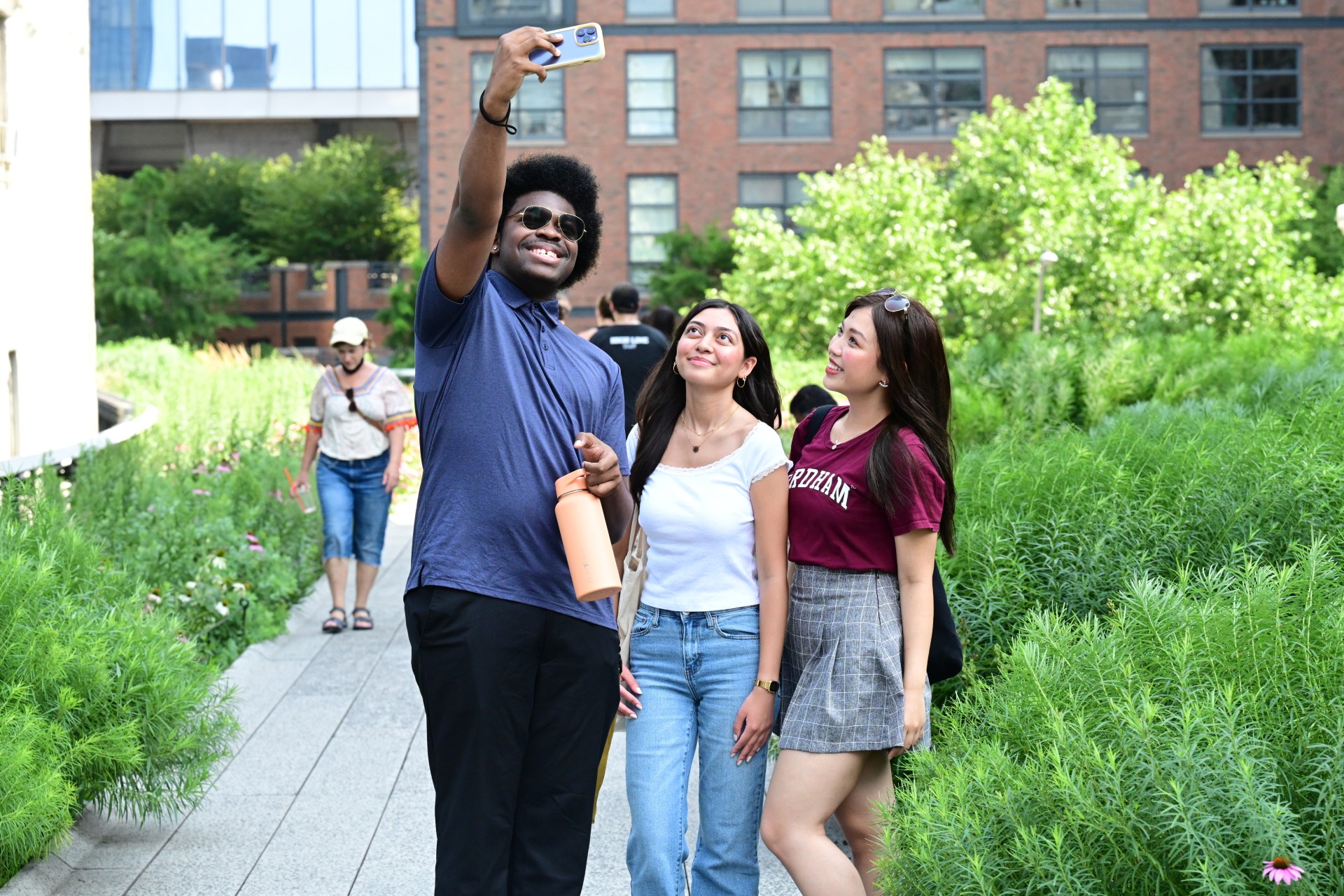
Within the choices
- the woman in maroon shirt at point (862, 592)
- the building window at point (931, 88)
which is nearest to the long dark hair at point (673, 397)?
the woman in maroon shirt at point (862, 592)

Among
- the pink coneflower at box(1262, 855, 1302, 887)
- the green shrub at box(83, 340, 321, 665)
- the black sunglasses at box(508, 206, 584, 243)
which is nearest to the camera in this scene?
the pink coneflower at box(1262, 855, 1302, 887)

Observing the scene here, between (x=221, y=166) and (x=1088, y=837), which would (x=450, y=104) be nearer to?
(x=221, y=166)

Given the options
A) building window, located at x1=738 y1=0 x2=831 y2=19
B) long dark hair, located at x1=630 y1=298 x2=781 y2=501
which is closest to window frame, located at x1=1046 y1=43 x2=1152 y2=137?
building window, located at x1=738 y1=0 x2=831 y2=19

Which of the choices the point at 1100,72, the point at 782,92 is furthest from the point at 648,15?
the point at 1100,72

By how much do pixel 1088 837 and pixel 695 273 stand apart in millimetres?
35787

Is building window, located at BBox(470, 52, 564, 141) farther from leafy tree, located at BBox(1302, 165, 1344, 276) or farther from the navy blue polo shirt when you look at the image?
the navy blue polo shirt

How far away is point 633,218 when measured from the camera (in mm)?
40969

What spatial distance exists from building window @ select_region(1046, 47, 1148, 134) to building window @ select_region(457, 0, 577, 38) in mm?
14145

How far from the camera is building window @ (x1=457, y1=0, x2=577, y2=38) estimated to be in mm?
40500

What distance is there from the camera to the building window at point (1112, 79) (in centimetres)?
4072

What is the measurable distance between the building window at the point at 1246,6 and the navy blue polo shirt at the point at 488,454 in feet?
140

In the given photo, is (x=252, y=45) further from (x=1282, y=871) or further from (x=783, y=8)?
(x=1282, y=871)

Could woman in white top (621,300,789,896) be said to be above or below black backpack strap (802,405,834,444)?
below

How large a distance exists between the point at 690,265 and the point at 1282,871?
37263 mm
